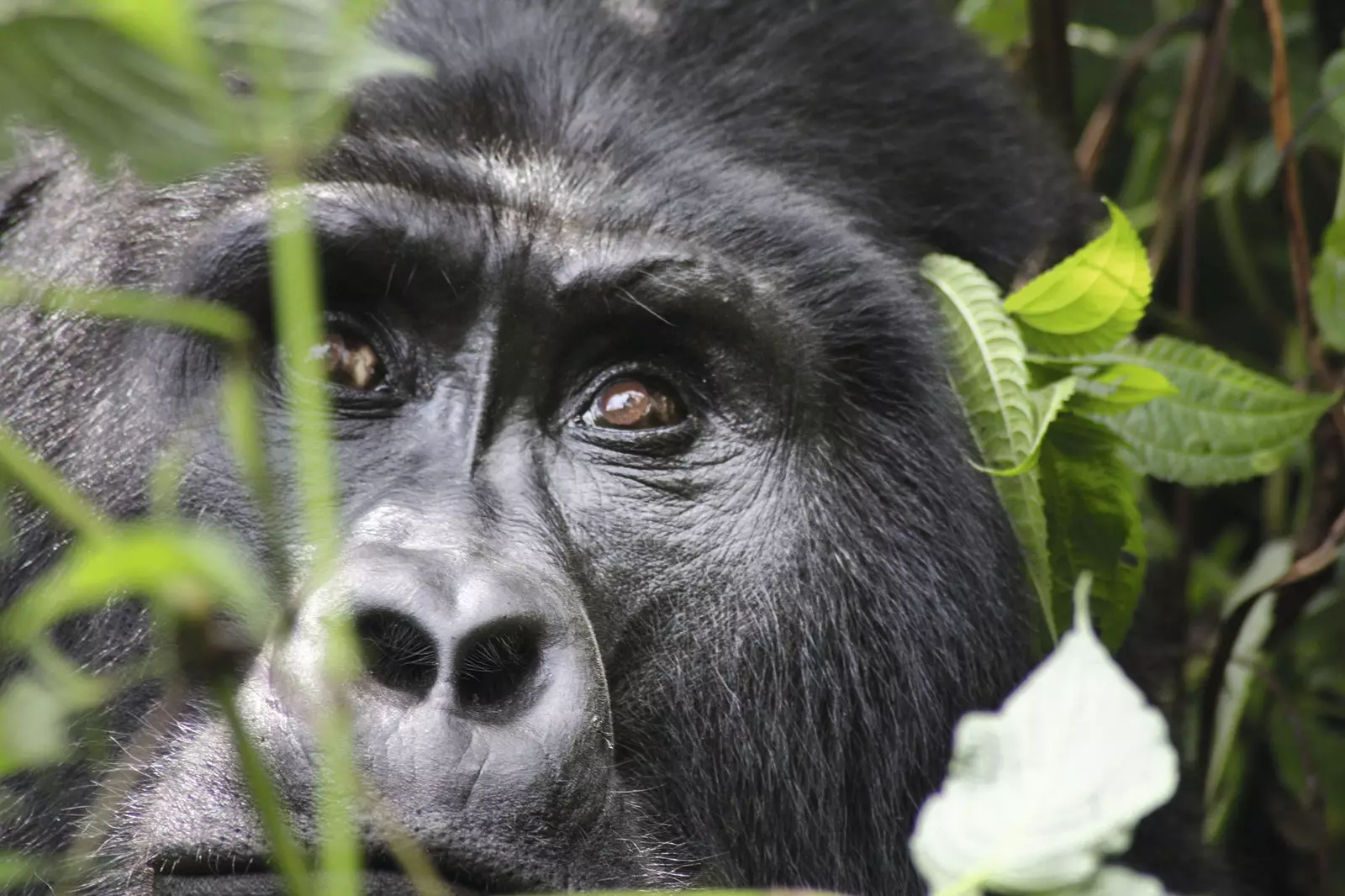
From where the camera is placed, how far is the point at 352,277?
2.42m

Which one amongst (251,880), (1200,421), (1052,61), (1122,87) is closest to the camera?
(251,880)

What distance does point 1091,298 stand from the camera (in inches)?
93.4

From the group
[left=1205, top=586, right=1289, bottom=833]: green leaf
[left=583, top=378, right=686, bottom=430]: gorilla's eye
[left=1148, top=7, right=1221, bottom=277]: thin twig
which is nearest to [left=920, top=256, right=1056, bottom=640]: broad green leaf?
[left=583, top=378, right=686, bottom=430]: gorilla's eye

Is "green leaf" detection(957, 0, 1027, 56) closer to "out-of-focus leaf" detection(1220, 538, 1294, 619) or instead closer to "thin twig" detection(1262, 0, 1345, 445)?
"thin twig" detection(1262, 0, 1345, 445)

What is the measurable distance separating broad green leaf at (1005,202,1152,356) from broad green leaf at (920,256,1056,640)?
52 millimetres

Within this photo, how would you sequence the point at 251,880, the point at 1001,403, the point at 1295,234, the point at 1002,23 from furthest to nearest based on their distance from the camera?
the point at 1002,23 < the point at 1295,234 < the point at 1001,403 < the point at 251,880

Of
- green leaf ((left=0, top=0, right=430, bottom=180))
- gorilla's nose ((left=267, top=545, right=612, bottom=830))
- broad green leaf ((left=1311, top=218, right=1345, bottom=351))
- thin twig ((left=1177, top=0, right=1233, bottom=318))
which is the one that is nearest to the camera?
green leaf ((left=0, top=0, right=430, bottom=180))

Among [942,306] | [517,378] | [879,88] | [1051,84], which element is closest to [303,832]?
[517,378]

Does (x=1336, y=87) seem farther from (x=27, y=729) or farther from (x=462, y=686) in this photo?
(x=27, y=729)

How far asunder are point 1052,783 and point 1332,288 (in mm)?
2215

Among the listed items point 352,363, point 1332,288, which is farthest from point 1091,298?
point 352,363

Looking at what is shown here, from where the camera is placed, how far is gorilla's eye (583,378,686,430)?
8.25 feet

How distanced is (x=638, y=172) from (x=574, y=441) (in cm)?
43

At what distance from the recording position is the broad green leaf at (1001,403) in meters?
2.46
